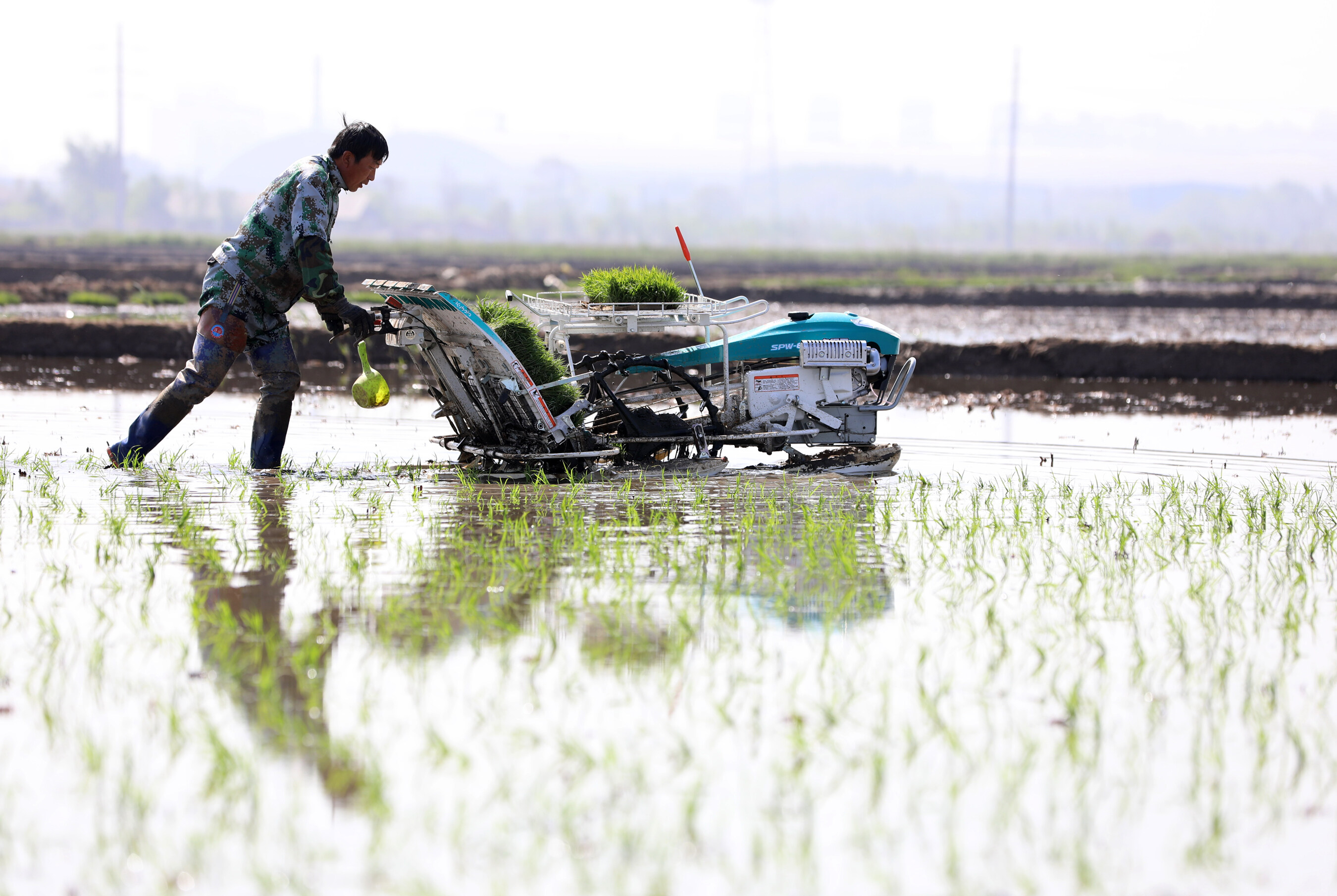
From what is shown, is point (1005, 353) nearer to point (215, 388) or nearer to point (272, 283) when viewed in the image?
point (272, 283)

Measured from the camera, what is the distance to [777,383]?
26.6 ft

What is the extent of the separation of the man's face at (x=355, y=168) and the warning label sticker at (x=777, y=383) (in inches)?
98.9

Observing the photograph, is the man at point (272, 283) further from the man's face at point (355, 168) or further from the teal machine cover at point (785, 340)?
the teal machine cover at point (785, 340)

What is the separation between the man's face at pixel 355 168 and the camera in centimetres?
730

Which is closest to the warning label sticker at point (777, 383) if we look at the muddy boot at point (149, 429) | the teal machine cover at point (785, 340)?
the teal machine cover at point (785, 340)

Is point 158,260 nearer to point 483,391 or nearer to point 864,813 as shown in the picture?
point 483,391

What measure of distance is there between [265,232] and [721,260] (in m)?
71.3

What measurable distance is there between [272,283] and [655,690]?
4.37 metres

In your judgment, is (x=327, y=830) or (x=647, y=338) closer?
(x=327, y=830)

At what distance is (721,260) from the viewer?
77688 mm

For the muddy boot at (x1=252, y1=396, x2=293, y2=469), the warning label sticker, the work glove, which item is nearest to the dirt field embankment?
the warning label sticker

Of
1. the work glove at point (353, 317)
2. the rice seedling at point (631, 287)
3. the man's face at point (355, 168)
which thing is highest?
the man's face at point (355, 168)

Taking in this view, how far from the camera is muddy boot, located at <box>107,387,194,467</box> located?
7406 mm

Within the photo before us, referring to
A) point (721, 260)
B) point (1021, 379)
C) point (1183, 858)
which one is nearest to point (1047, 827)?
point (1183, 858)
